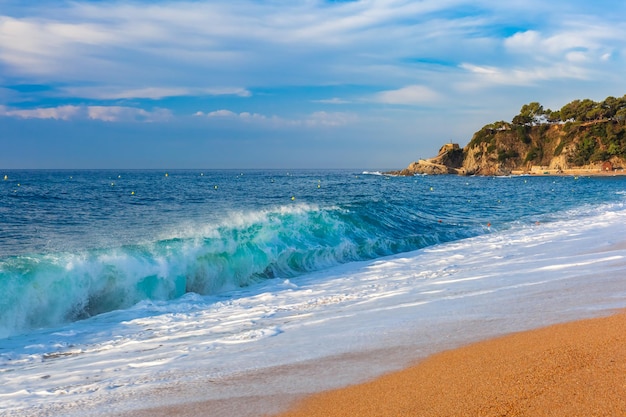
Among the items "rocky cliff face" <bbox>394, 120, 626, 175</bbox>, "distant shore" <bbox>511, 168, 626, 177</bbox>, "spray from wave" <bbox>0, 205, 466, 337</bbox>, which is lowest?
"spray from wave" <bbox>0, 205, 466, 337</bbox>

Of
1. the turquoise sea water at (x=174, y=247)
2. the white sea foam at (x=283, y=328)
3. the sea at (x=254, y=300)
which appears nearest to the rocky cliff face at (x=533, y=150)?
the turquoise sea water at (x=174, y=247)

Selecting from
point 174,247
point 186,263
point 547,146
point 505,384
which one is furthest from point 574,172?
point 505,384

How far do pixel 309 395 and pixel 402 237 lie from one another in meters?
14.7

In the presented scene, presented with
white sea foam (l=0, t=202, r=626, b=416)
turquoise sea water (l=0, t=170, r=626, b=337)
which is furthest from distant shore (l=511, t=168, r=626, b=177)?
white sea foam (l=0, t=202, r=626, b=416)

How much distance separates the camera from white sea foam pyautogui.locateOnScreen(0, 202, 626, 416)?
4.98 metres

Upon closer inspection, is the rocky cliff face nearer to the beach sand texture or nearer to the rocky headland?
the rocky headland

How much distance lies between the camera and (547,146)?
120 meters

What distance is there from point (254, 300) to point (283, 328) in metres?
2.70

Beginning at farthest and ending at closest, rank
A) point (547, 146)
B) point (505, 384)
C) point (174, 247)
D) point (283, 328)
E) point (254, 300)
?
point (547, 146) < point (174, 247) < point (254, 300) < point (283, 328) < point (505, 384)

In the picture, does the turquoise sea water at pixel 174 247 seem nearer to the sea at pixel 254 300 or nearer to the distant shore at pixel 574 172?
the sea at pixel 254 300

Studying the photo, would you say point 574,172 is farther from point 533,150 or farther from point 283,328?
point 283,328

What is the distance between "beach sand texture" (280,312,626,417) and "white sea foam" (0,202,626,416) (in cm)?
43

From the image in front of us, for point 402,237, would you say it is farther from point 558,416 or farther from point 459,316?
point 558,416

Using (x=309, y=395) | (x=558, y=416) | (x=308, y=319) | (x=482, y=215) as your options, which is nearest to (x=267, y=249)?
(x=308, y=319)
